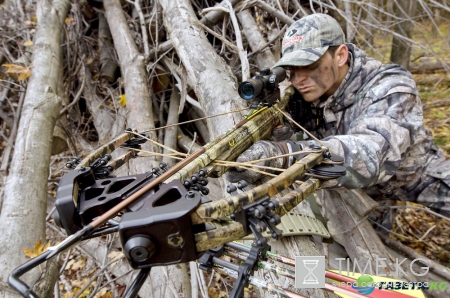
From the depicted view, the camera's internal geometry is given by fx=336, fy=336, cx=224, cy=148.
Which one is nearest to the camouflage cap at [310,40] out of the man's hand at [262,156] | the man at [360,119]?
the man at [360,119]

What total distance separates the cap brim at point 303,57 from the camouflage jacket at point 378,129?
1.28ft

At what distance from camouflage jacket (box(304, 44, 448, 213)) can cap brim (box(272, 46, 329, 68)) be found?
1.28 feet

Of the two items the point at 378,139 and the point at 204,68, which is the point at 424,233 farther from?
the point at 204,68

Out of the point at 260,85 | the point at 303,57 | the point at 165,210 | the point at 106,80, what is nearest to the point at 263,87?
the point at 260,85

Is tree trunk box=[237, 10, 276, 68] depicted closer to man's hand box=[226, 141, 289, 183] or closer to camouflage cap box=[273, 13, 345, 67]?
camouflage cap box=[273, 13, 345, 67]

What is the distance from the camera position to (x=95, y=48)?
4969mm

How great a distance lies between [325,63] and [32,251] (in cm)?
239

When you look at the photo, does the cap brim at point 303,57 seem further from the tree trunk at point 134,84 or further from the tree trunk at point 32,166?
the tree trunk at point 32,166

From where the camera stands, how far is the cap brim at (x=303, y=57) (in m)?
2.46

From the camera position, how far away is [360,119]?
2.43 m

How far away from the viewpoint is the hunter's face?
260cm

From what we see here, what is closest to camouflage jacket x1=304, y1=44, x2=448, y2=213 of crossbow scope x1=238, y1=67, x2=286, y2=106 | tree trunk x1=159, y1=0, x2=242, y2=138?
crossbow scope x1=238, y1=67, x2=286, y2=106

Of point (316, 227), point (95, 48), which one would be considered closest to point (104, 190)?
point (316, 227)

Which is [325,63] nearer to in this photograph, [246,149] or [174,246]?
[246,149]
